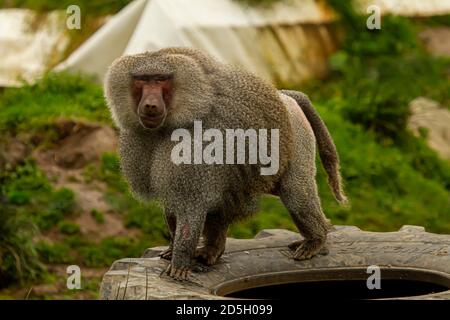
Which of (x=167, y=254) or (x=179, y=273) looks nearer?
(x=179, y=273)

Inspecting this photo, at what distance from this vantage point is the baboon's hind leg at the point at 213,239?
18.6 ft

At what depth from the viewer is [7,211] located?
26.6ft

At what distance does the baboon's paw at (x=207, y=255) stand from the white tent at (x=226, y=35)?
4.17m

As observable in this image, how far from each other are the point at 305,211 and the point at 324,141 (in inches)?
25.5

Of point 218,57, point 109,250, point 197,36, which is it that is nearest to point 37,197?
point 109,250

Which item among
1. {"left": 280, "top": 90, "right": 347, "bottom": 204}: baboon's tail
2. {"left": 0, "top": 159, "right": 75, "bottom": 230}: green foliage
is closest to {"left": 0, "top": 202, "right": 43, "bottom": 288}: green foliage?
{"left": 0, "top": 159, "right": 75, "bottom": 230}: green foliage

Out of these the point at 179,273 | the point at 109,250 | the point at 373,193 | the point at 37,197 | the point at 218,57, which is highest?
the point at 218,57

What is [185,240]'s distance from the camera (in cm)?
528

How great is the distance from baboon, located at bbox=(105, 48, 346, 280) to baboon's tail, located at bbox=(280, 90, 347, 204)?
324 millimetres

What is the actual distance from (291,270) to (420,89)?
5.70m

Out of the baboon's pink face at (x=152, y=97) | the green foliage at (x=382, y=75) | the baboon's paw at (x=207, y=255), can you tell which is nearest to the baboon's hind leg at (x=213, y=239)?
the baboon's paw at (x=207, y=255)

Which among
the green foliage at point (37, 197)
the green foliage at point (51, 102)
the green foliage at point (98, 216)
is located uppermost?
the green foliage at point (51, 102)

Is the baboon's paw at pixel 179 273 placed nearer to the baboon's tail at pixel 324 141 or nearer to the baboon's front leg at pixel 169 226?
the baboon's front leg at pixel 169 226

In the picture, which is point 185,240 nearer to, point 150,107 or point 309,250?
point 150,107
